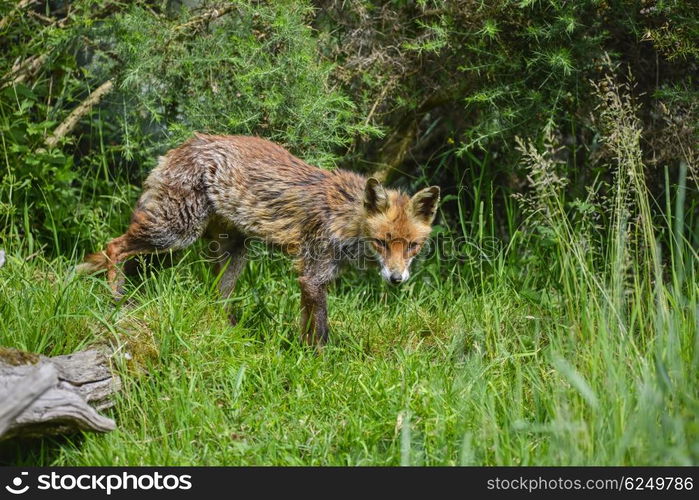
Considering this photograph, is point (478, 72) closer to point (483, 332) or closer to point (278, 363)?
point (483, 332)

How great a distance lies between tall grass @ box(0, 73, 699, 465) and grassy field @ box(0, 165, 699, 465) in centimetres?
2

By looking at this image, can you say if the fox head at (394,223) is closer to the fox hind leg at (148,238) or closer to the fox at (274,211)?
the fox at (274,211)

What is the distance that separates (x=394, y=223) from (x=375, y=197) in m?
0.25

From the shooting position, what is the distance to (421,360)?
18.6 feet

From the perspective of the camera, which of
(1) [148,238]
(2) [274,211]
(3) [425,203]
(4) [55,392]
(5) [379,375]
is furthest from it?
(2) [274,211]

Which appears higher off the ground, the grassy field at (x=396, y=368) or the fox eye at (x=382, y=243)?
the fox eye at (x=382, y=243)

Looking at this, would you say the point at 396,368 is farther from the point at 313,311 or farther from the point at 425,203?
the point at 425,203

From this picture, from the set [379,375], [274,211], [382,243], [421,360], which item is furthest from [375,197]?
[379,375]

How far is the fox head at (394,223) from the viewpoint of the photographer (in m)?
6.27

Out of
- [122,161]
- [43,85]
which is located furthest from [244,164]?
[43,85]

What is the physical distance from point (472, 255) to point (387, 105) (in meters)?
1.62

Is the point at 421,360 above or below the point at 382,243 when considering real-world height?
below

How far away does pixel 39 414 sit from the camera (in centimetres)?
428

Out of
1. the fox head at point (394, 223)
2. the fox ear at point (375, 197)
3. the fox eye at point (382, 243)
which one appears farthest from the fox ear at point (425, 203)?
the fox eye at point (382, 243)
